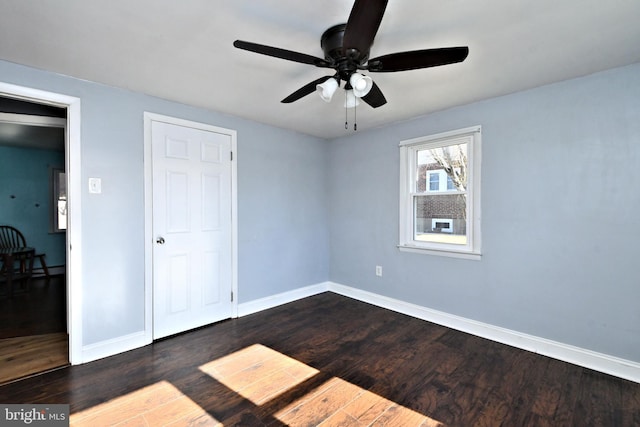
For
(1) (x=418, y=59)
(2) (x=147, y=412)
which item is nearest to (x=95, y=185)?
(2) (x=147, y=412)

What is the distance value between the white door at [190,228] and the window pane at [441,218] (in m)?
2.18

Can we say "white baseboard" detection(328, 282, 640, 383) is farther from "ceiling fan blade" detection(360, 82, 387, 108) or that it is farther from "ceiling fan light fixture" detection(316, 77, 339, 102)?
"ceiling fan light fixture" detection(316, 77, 339, 102)

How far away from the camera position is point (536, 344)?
2492 millimetres

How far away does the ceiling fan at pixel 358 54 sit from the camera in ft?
4.11

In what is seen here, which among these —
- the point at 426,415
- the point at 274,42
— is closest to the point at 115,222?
the point at 274,42

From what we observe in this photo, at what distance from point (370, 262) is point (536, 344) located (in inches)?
72.2

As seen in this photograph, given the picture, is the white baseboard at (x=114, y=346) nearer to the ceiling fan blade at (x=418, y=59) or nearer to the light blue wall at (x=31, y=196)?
the ceiling fan blade at (x=418, y=59)

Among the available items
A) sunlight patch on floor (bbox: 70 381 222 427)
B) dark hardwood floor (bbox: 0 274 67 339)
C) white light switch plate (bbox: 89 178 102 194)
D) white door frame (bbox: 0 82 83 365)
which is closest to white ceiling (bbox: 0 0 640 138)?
white door frame (bbox: 0 82 83 365)

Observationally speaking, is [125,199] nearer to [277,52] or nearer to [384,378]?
[277,52]

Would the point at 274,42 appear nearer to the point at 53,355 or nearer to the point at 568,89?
the point at 568,89

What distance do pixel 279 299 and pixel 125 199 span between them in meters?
2.07

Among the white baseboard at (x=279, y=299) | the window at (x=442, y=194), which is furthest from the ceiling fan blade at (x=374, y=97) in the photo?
the white baseboard at (x=279, y=299)

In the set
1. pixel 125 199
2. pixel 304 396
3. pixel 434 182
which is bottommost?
pixel 304 396

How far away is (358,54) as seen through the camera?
1525mm
